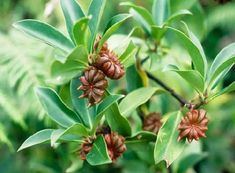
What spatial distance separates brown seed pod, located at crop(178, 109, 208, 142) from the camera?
776 millimetres

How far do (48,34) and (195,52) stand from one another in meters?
0.21

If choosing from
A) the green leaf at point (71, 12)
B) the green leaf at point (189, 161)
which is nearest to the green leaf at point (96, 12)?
the green leaf at point (71, 12)

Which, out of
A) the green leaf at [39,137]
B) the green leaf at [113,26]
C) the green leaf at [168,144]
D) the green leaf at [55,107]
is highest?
the green leaf at [113,26]

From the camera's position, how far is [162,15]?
3.04ft

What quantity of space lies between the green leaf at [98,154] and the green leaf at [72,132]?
2 centimetres

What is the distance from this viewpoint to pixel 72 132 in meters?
0.75

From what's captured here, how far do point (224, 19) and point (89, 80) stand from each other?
139 cm

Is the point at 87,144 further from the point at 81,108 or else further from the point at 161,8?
the point at 161,8

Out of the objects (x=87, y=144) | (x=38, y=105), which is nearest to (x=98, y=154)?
(x=87, y=144)

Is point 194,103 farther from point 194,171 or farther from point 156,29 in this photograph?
point 194,171

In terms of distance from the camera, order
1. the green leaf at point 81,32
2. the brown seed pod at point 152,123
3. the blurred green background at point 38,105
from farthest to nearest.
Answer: the blurred green background at point 38,105, the brown seed pod at point 152,123, the green leaf at point 81,32

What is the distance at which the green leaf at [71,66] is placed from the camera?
70 cm

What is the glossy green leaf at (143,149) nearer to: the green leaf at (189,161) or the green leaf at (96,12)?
the green leaf at (189,161)

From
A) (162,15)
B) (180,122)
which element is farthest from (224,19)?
(180,122)
